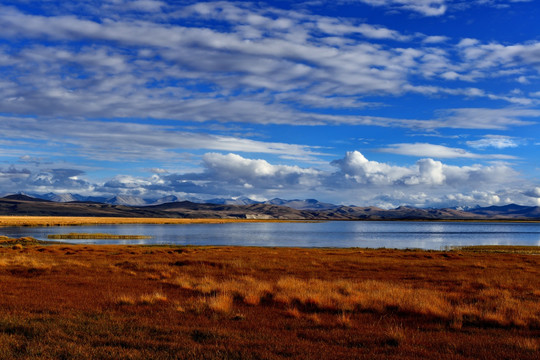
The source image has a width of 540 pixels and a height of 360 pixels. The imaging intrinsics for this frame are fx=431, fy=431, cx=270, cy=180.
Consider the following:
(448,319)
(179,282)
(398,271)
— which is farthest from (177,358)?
(398,271)

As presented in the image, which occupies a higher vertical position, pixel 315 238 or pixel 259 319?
pixel 259 319

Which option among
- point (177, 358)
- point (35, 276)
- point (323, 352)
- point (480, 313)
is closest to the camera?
point (177, 358)

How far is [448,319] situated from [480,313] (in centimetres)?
131

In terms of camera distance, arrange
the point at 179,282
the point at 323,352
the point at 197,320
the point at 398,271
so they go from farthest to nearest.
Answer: the point at 398,271
the point at 179,282
the point at 197,320
the point at 323,352

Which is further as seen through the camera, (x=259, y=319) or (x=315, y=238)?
(x=315, y=238)

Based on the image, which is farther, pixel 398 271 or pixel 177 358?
pixel 398 271

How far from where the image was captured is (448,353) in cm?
1045

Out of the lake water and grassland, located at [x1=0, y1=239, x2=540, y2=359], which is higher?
grassland, located at [x1=0, y1=239, x2=540, y2=359]

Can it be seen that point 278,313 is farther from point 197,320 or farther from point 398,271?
point 398,271

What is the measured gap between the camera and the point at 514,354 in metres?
10.4

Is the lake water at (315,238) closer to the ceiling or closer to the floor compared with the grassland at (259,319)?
closer to the floor

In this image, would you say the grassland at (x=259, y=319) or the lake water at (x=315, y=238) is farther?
the lake water at (x=315, y=238)

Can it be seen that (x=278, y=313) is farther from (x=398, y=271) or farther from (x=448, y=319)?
(x=398, y=271)

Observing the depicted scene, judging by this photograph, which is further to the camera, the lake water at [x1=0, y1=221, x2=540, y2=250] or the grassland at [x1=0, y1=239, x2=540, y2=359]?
the lake water at [x1=0, y1=221, x2=540, y2=250]
